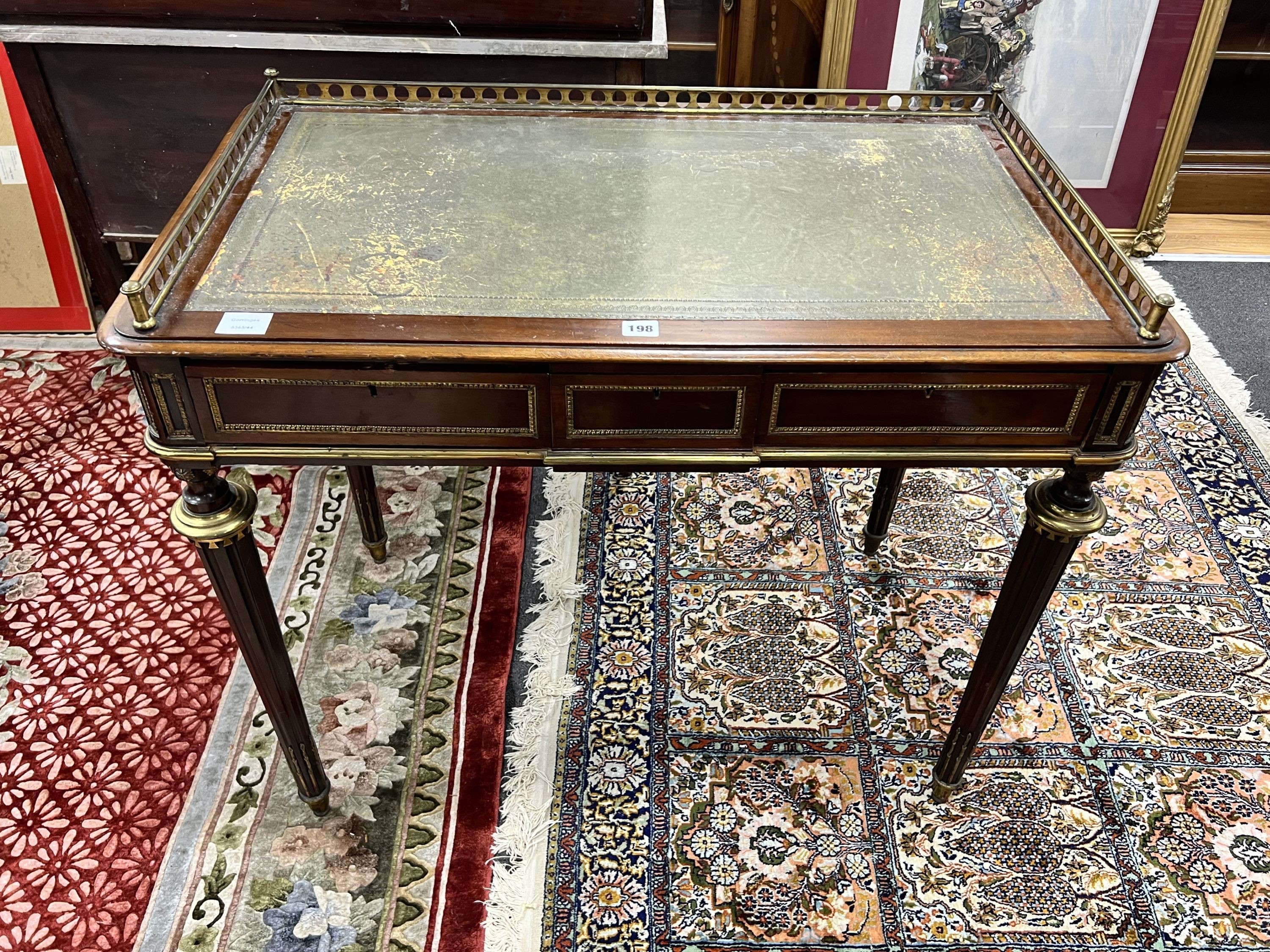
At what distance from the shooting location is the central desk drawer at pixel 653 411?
156 centimetres

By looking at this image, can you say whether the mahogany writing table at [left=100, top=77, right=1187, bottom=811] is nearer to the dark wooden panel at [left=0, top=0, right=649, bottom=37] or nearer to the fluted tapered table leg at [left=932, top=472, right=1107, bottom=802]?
the fluted tapered table leg at [left=932, top=472, right=1107, bottom=802]

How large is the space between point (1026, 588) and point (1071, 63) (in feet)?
8.31

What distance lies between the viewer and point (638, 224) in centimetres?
178

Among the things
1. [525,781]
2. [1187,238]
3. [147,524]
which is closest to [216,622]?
[147,524]

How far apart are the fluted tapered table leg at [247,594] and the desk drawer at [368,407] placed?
0.11m

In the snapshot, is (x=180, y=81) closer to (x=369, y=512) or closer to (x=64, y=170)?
(x=64, y=170)

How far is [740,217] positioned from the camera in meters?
1.82

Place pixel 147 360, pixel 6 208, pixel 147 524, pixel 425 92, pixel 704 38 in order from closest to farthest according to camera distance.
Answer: pixel 147 360, pixel 425 92, pixel 147 524, pixel 6 208, pixel 704 38

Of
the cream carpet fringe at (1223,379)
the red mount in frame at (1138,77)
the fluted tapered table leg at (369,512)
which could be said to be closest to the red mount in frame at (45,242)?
the fluted tapered table leg at (369,512)

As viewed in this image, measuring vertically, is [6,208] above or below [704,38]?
below

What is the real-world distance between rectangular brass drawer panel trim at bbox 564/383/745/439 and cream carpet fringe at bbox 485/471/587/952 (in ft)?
3.01

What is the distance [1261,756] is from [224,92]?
9.95 ft

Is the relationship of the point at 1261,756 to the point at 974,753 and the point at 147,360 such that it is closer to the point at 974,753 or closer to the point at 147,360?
the point at 974,753

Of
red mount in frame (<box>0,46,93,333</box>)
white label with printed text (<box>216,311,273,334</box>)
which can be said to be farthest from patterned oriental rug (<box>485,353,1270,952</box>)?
red mount in frame (<box>0,46,93,333</box>)
